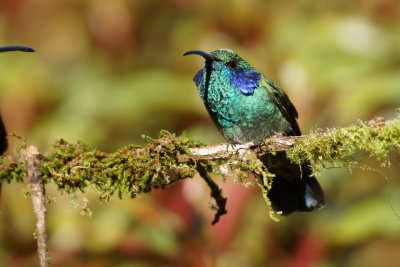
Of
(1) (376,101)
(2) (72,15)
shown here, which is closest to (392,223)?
(1) (376,101)

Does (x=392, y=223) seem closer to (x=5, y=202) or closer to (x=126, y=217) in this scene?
(x=126, y=217)

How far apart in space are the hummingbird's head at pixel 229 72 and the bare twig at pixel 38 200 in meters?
1.04

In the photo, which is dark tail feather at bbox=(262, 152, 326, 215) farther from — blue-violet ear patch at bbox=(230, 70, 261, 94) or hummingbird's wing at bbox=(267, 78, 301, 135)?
blue-violet ear patch at bbox=(230, 70, 261, 94)

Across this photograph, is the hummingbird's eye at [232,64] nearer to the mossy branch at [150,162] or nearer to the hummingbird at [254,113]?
the hummingbird at [254,113]

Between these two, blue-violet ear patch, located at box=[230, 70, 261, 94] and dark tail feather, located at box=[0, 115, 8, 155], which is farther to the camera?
dark tail feather, located at box=[0, 115, 8, 155]

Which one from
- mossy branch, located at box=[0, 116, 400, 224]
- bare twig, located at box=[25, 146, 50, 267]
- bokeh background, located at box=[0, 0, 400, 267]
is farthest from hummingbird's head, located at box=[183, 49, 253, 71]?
bare twig, located at box=[25, 146, 50, 267]

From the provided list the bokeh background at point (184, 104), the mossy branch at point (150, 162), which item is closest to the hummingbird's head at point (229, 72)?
the bokeh background at point (184, 104)

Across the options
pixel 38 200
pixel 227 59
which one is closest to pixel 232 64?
pixel 227 59

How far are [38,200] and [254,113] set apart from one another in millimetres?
1279

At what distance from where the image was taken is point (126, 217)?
4.26 metres

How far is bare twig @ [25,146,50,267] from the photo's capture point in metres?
2.54

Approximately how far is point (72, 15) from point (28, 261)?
3741mm

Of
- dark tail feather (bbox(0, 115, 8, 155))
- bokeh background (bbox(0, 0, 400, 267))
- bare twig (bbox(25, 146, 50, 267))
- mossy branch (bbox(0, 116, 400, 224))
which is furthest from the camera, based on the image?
dark tail feather (bbox(0, 115, 8, 155))

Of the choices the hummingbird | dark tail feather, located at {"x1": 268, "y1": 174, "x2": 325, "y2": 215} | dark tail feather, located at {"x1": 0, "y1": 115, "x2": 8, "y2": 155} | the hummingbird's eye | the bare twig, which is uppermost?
the hummingbird's eye
